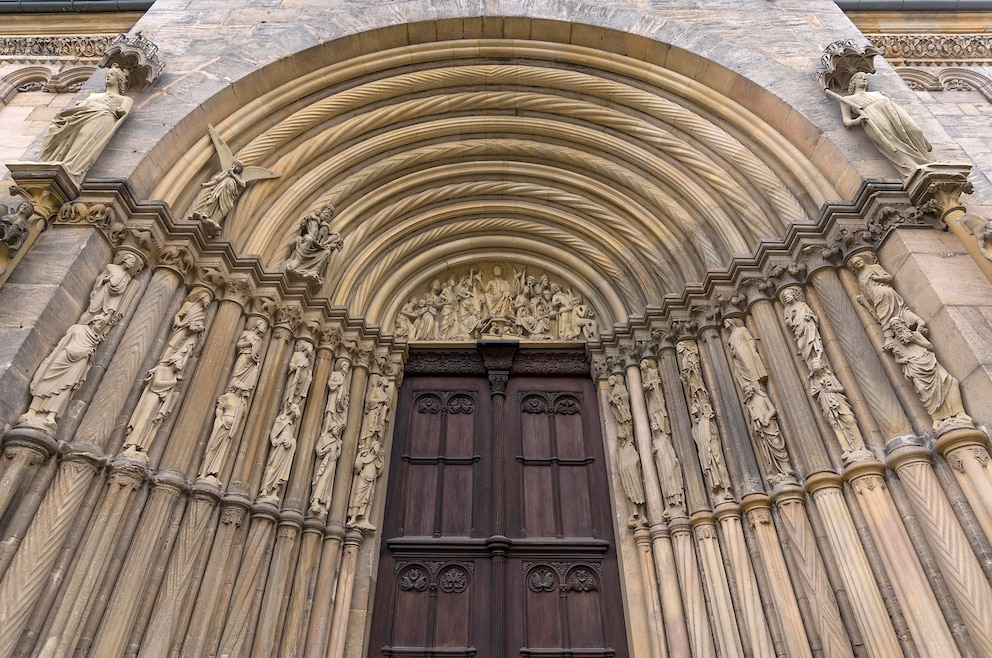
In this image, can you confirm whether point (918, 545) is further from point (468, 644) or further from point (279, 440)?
point (279, 440)

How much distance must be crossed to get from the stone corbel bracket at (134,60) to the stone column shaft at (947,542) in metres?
7.88

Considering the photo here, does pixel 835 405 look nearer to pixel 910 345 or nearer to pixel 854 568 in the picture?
pixel 910 345

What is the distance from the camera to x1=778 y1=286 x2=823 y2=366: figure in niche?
5.05 m

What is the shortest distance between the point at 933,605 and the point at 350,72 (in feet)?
25.2

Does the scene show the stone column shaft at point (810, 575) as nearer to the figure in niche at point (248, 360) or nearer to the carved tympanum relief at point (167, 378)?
the figure in niche at point (248, 360)

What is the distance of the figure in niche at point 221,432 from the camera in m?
4.89

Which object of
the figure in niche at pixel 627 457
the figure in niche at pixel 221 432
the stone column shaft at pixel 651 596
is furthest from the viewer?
the figure in niche at pixel 627 457

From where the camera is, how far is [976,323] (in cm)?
436

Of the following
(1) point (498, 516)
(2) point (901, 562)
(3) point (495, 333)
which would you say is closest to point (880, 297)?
(2) point (901, 562)

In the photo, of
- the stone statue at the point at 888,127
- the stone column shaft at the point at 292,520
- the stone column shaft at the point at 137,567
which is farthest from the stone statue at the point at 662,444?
the stone column shaft at the point at 137,567

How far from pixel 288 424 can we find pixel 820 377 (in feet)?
15.8

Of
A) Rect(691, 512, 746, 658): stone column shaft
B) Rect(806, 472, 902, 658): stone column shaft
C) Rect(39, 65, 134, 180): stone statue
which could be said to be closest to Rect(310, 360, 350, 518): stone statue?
Rect(39, 65, 134, 180): stone statue

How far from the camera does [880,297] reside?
15.6 ft

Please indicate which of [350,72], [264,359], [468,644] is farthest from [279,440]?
[350,72]
